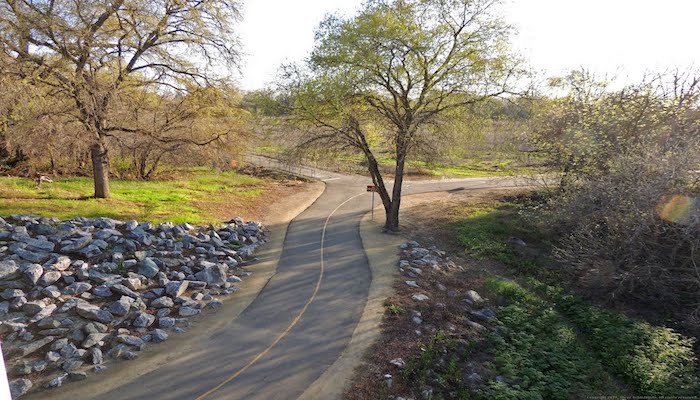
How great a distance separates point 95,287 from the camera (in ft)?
34.7

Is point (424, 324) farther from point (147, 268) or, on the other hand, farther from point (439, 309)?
point (147, 268)

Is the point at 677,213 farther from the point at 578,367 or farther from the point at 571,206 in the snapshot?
the point at 578,367

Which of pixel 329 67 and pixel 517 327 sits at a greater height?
pixel 329 67

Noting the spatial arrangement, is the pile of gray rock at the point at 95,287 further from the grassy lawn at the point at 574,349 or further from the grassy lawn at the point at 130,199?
the grassy lawn at the point at 574,349

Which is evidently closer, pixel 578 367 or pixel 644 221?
pixel 578 367

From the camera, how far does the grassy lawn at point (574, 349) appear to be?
8.55 m

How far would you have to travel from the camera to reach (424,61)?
16594mm

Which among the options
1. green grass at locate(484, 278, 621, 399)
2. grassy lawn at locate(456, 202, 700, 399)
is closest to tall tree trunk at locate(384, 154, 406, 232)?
grassy lawn at locate(456, 202, 700, 399)

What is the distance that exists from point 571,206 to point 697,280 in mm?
4315

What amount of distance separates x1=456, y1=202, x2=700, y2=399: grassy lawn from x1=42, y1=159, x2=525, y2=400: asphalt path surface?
12.7 feet

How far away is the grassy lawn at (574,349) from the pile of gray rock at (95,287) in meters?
7.98

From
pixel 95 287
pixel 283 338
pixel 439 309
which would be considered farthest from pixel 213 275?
pixel 439 309

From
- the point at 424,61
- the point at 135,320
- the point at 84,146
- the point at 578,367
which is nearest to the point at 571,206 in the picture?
the point at 578,367

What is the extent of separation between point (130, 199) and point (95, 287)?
34.5ft
